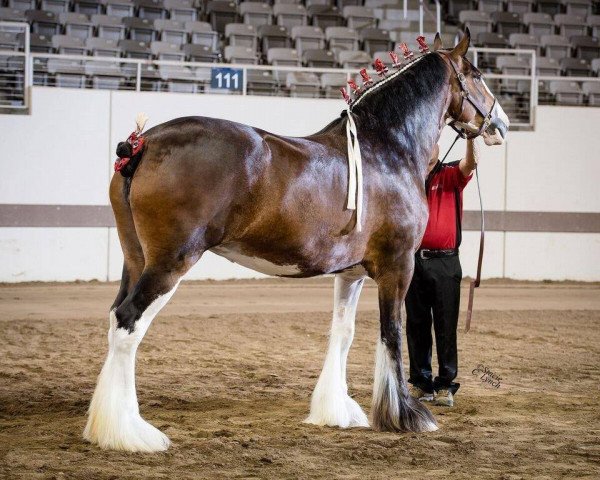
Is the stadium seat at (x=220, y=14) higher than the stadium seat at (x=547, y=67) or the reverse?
higher

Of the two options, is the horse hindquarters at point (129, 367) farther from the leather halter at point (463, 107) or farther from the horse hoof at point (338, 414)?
the leather halter at point (463, 107)

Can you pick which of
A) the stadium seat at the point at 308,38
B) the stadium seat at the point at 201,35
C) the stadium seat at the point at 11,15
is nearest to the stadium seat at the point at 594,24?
the stadium seat at the point at 308,38

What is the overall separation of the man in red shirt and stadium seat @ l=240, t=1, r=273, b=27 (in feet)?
40.7

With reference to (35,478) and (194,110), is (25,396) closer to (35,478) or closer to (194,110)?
(35,478)

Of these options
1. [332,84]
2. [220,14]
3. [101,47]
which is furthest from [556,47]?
[101,47]

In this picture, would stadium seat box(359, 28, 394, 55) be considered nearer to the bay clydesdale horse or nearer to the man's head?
the man's head

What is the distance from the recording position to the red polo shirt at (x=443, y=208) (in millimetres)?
6621

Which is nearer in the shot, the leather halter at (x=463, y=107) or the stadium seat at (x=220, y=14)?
the leather halter at (x=463, y=107)

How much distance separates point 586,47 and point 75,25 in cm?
1119

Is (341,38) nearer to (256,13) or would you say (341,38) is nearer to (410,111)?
(256,13)

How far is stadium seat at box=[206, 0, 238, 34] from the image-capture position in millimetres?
18297

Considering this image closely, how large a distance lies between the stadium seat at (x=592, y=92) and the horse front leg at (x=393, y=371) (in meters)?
12.9

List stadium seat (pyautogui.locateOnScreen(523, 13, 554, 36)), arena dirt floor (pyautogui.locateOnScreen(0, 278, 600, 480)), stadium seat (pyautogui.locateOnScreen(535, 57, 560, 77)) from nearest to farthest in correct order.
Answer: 1. arena dirt floor (pyautogui.locateOnScreen(0, 278, 600, 480))
2. stadium seat (pyautogui.locateOnScreen(535, 57, 560, 77))
3. stadium seat (pyautogui.locateOnScreen(523, 13, 554, 36))

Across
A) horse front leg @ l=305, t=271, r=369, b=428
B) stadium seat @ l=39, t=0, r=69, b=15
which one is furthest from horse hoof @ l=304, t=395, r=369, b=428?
stadium seat @ l=39, t=0, r=69, b=15
